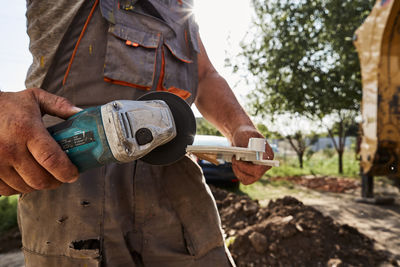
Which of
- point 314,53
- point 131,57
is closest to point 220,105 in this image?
point 131,57

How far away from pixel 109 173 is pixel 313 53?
25.7 feet

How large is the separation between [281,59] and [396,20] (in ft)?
17.9

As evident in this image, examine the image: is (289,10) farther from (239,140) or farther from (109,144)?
(109,144)

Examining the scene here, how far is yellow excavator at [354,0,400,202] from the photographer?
1909 millimetres

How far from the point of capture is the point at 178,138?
3.95ft

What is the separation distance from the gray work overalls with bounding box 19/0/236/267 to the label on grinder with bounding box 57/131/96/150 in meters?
0.30

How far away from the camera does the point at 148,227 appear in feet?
4.07

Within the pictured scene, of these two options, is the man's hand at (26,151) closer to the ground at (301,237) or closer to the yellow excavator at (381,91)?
the yellow excavator at (381,91)

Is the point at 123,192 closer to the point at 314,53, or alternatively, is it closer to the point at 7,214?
the point at 7,214

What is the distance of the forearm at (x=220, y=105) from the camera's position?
5.22ft

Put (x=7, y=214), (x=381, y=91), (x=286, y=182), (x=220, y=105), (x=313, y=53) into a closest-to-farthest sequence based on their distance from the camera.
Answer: (x=220, y=105), (x=381, y=91), (x=7, y=214), (x=313, y=53), (x=286, y=182)

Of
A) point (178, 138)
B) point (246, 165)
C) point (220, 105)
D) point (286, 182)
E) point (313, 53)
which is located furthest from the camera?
point (286, 182)

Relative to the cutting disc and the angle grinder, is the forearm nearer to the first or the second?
the cutting disc

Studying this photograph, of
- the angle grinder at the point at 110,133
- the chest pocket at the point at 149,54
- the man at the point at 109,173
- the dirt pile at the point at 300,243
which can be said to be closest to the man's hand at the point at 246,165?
the man at the point at 109,173
